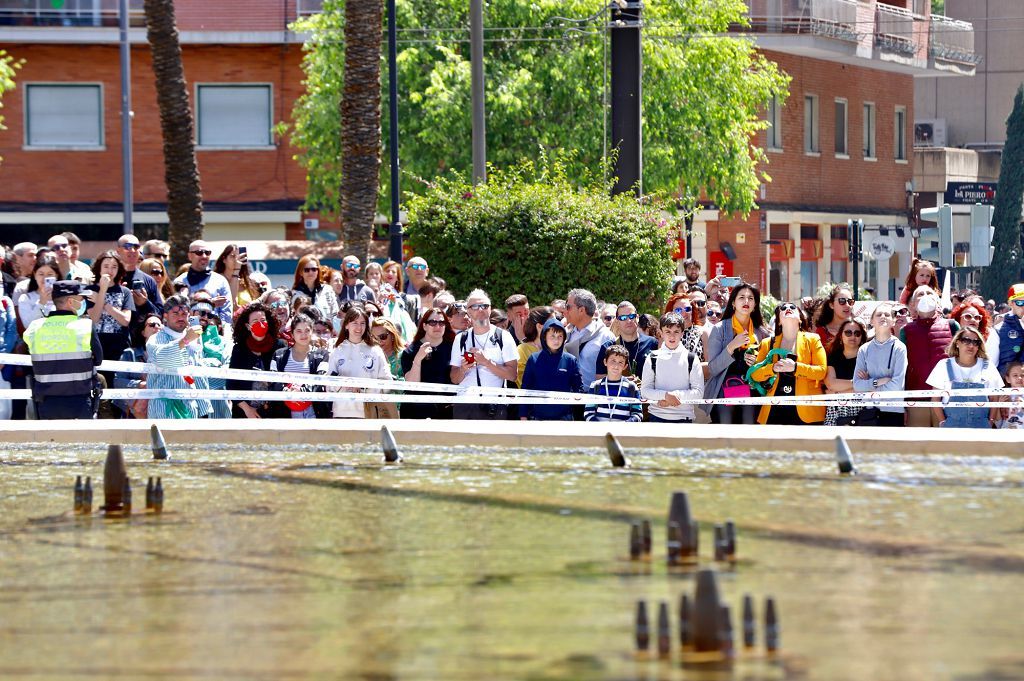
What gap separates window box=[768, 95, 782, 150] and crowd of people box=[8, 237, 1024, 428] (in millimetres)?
31413

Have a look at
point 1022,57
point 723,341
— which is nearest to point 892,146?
point 1022,57

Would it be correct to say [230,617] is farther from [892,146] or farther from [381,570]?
[892,146]

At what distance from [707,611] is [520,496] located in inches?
186

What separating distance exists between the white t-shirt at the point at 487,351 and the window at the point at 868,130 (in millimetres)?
39411

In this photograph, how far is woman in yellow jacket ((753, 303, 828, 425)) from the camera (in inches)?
581

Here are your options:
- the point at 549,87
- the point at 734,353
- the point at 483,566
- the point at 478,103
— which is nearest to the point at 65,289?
the point at 734,353

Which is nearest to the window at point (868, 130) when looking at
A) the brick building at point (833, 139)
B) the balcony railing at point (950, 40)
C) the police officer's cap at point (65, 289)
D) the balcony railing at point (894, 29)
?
the brick building at point (833, 139)

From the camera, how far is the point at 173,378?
15.6 m

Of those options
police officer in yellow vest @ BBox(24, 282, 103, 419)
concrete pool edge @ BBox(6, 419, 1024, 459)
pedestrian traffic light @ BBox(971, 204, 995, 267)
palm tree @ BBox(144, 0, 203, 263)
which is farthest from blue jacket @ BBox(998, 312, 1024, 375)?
palm tree @ BBox(144, 0, 203, 263)

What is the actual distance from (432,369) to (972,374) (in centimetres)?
431

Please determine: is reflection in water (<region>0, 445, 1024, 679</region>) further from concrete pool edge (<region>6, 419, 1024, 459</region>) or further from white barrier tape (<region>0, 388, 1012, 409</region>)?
white barrier tape (<region>0, 388, 1012, 409</region>)

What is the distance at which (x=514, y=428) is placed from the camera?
14414 mm

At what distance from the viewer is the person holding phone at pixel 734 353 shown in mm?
15219

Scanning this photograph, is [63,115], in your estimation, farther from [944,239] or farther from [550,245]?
[550,245]
